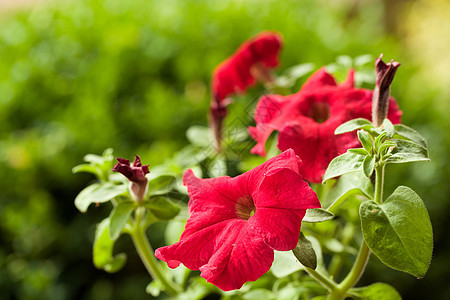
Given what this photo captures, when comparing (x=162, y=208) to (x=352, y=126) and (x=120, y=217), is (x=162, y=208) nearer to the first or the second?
(x=120, y=217)

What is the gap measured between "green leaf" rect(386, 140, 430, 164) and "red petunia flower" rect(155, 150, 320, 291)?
13 cm

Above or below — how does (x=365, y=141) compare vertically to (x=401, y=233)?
above

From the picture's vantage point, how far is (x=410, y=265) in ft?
1.94

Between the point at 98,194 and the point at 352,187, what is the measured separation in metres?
0.38

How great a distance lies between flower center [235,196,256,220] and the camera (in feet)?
2.15

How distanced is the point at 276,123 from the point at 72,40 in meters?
2.04

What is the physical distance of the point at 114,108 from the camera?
2.12m

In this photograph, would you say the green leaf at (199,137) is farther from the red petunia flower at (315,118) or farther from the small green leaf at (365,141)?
the small green leaf at (365,141)

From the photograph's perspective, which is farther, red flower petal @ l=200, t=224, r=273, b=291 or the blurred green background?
the blurred green background

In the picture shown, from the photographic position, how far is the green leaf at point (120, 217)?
738 mm

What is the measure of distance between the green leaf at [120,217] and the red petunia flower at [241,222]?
Answer: 0.15 m

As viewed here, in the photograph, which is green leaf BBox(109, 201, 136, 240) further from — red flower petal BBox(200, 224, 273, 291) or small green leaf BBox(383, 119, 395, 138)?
small green leaf BBox(383, 119, 395, 138)

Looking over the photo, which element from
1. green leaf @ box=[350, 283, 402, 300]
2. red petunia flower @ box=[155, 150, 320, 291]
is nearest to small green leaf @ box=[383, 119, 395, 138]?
red petunia flower @ box=[155, 150, 320, 291]

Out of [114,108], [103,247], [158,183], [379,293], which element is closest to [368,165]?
[379,293]
